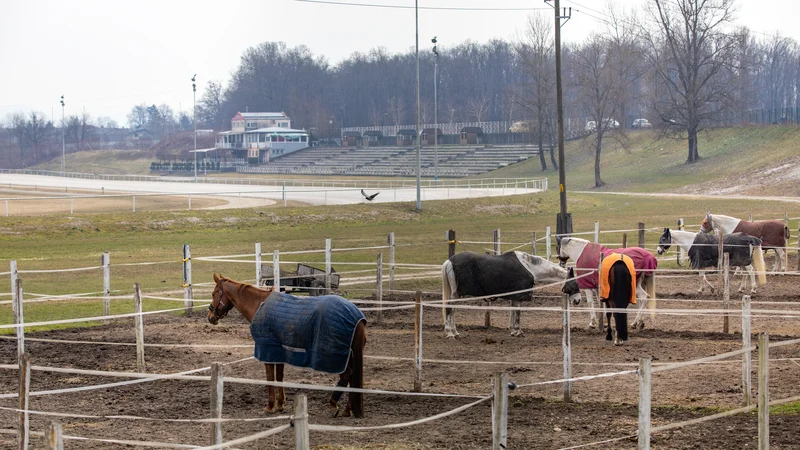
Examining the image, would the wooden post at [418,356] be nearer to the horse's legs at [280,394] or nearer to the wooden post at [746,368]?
the horse's legs at [280,394]

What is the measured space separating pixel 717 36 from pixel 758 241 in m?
59.8

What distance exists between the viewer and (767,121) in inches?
3359

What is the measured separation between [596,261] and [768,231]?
30.4 feet

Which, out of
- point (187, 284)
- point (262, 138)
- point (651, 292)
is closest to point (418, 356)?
point (651, 292)

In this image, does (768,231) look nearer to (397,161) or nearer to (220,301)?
(220,301)

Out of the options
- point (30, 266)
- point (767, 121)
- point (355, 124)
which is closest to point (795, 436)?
point (30, 266)

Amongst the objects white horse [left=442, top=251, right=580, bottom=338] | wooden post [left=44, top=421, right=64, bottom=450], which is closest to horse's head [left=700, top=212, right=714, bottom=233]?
white horse [left=442, top=251, right=580, bottom=338]

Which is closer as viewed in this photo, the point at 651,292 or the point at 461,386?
the point at 461,386

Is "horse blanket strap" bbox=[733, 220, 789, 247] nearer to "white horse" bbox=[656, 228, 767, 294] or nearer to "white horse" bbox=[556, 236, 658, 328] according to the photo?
"white horse" bbox=[656, 228, 767, 294]

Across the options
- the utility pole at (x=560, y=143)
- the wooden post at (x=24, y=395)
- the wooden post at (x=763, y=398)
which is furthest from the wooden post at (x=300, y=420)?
the utility pole at (x=560, y=143)

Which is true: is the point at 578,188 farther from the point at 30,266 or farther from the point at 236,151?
the point at 236,151

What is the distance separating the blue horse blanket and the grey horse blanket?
13544mm

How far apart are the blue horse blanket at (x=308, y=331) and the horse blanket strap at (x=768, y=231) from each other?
16425 millimetres

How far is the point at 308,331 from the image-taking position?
34.9 feet
